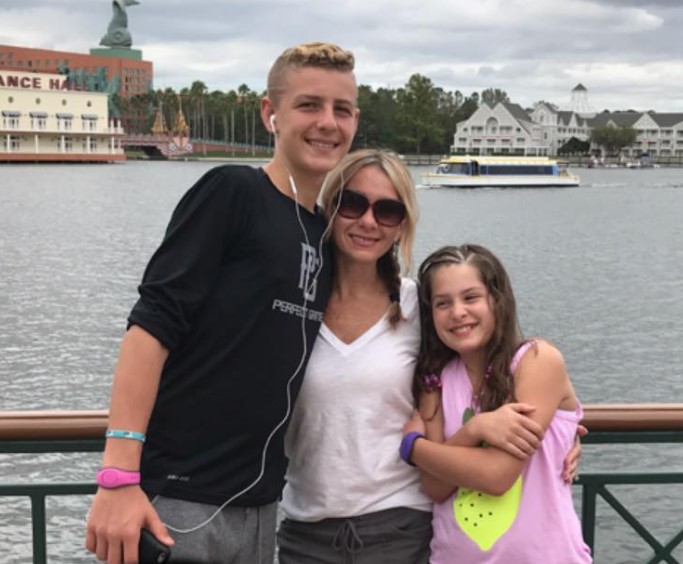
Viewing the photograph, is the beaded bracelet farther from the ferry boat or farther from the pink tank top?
the ferry boat

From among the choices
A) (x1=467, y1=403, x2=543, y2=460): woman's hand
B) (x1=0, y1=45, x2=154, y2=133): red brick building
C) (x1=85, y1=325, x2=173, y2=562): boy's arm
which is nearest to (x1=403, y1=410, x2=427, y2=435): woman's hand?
(x1=467, y1=403, x2=543, y2=460): woman's hand

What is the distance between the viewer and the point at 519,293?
854 inches

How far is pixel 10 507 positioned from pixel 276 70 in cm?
666

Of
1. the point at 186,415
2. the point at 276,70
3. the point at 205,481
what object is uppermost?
the point at 276,70

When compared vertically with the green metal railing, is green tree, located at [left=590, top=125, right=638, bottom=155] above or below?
above

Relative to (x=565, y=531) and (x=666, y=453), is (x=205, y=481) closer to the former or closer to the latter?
(x=565, y=531)

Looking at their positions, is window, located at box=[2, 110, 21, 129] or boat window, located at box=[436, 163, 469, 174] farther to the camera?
window, located at box=[2, 110, 21, 129]

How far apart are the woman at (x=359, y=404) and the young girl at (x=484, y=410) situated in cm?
5

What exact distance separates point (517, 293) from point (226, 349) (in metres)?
20.3

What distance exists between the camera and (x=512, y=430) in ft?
6.11

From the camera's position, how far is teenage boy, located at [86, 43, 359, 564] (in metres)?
1.69

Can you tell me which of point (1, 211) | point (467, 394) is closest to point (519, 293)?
point (467, 394)

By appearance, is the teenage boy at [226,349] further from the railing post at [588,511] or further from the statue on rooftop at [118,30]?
the statue on rooftop at [118,30]

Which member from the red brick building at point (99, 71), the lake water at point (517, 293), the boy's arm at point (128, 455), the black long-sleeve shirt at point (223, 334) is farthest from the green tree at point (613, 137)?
the boy's arm at point (128, 455)
